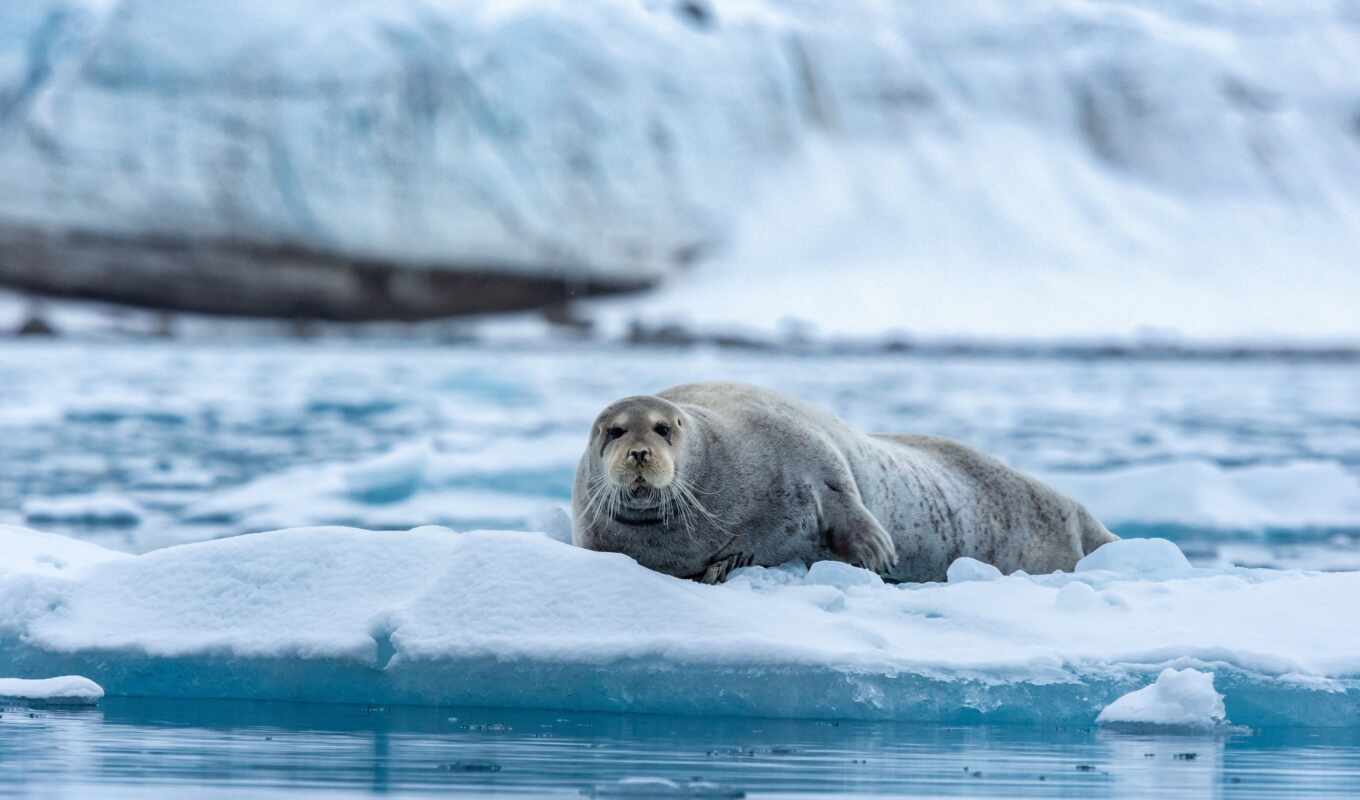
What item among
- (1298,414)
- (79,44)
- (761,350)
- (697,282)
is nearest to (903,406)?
(1298,414)

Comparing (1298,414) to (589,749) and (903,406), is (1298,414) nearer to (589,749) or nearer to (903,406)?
(903,406)

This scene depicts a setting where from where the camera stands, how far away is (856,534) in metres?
5.11

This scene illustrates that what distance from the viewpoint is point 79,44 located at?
61469 mm

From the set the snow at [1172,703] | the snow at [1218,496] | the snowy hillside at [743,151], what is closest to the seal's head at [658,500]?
the snow at [1172,703]

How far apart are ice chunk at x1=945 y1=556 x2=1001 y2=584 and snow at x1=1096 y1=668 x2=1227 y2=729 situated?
1.16 metres

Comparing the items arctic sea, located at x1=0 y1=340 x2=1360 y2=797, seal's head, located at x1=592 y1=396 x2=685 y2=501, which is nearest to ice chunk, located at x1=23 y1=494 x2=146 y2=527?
arctic sea, located at x1=0 y1=340 x2=1360 y2=797

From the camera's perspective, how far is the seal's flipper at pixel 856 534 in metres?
5.07

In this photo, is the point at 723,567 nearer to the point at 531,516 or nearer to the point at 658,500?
the point at 658,500

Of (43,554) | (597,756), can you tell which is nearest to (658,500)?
(597,756)

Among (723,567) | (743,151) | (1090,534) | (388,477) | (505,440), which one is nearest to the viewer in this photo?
(723,567)

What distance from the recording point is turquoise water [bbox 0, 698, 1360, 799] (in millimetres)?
3357

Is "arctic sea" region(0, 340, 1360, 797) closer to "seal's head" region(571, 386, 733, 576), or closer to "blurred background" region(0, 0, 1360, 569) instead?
"blurred background" region(0, 0, 1360, 569)

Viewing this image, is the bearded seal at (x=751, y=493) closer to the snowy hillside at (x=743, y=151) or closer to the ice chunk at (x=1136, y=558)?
the ice chunk at (x=1136, y=558)

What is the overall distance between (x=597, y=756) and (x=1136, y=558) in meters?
2.55
